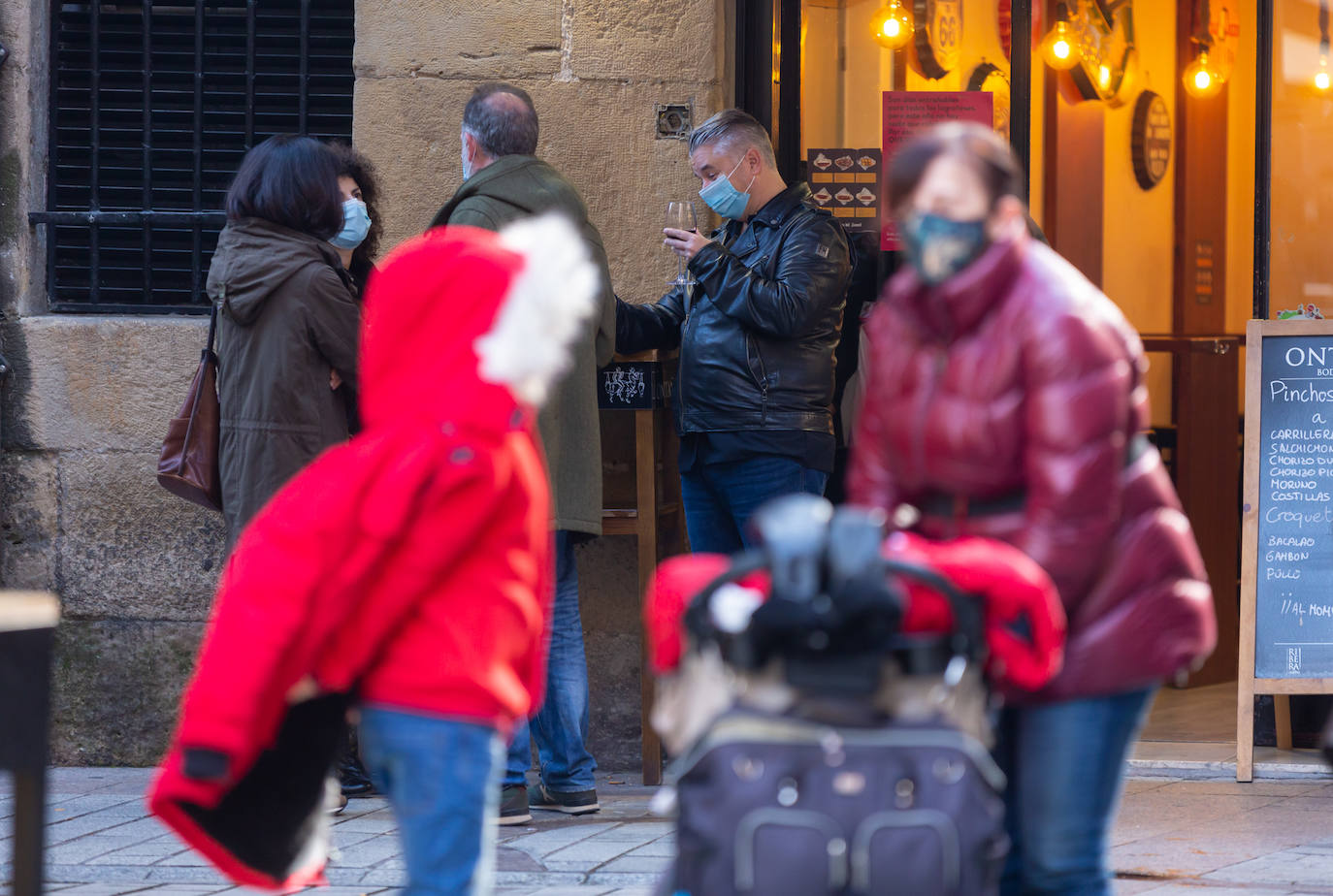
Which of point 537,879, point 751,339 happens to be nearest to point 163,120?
point 751,339

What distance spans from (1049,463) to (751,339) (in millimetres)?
2686

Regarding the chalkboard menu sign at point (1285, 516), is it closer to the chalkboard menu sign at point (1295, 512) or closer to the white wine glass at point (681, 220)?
the chalkboard menu sign at point (1295, 512)

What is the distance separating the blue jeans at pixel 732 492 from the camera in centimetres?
557

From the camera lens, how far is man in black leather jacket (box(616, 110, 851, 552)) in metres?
5.55

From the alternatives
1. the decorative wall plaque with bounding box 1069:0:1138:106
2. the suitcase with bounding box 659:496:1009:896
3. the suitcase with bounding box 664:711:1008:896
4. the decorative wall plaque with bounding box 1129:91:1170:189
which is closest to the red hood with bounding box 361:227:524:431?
the suitcase with bounding box 659:496:1009:896

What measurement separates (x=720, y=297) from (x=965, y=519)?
2.52m

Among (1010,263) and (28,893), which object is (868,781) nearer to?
(1010,263)

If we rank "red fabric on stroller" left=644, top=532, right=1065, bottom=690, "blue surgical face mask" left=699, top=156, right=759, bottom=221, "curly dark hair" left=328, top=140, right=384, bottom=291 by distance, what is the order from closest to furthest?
"red fabric on stroller" left=644, top=532, right=1065, bottom=690
"blue surgical face mask" left=699, top=156, right=759, bottom=221
"curly dark hair" left=328, top=140, right=384, bottom=291

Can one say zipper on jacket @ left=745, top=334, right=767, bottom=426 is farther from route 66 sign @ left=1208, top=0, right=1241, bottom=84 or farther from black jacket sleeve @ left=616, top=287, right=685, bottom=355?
route 66 sign @ left=1208, top=0, right=1241, bottom=84

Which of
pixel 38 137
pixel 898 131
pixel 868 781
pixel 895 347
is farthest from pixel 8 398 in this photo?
pixel 868 781

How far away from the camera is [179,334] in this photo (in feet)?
20.9

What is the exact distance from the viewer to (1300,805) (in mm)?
5668

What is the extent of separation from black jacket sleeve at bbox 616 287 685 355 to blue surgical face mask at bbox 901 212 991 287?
9.41 feet

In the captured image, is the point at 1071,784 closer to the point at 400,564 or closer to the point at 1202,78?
the point at 400,564
